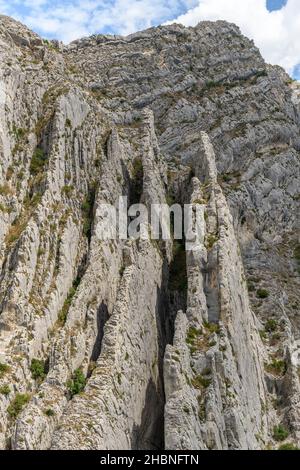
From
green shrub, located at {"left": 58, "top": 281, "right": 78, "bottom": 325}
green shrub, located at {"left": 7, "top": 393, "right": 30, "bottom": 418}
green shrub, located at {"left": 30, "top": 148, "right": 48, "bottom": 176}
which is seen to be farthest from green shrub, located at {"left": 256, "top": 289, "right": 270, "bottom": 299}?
green shrub, located at {"left": 7, "top": 393, "right": 30, "bottom": 418}

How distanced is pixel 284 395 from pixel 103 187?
2509 cm

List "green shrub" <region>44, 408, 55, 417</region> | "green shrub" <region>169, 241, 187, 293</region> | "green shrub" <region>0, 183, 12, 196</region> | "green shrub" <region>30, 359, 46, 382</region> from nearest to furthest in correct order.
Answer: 1. "green shrub" <region>44, 408, 55, 417</region>
2. "green shrub" <region>30, 359, 46, 382</region>
3. "green shrub" <region>0, 183, 12, 196</region>
4. "green shrub" <region>169, 241, 187, 293</region>

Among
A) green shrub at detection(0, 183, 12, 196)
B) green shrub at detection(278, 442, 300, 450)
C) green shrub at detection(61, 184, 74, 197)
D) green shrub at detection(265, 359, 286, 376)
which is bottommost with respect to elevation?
green shrub at detection(278, 442, 300, 450)

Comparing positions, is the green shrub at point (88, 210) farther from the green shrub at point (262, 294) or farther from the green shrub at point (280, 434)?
the green shrub at point (262, 294)

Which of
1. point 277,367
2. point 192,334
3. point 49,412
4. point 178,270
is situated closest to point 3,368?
point 49,412

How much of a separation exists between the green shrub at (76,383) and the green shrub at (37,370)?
1967 mm

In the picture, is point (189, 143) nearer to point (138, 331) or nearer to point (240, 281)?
point (240, 281)

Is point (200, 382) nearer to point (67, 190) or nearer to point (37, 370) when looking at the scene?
point (37, 370)

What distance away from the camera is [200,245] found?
4803 cm

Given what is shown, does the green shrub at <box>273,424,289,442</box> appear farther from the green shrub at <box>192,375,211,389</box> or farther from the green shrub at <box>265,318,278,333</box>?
the green shrub at <box>192,375,211,389</box>

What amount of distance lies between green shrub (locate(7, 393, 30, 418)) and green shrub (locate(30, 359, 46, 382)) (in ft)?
5.50

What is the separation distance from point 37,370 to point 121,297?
7534 millimetres

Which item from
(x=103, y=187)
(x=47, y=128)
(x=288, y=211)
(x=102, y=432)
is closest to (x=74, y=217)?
(x=103, y=187)

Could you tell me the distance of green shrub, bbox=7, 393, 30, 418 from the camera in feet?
121
